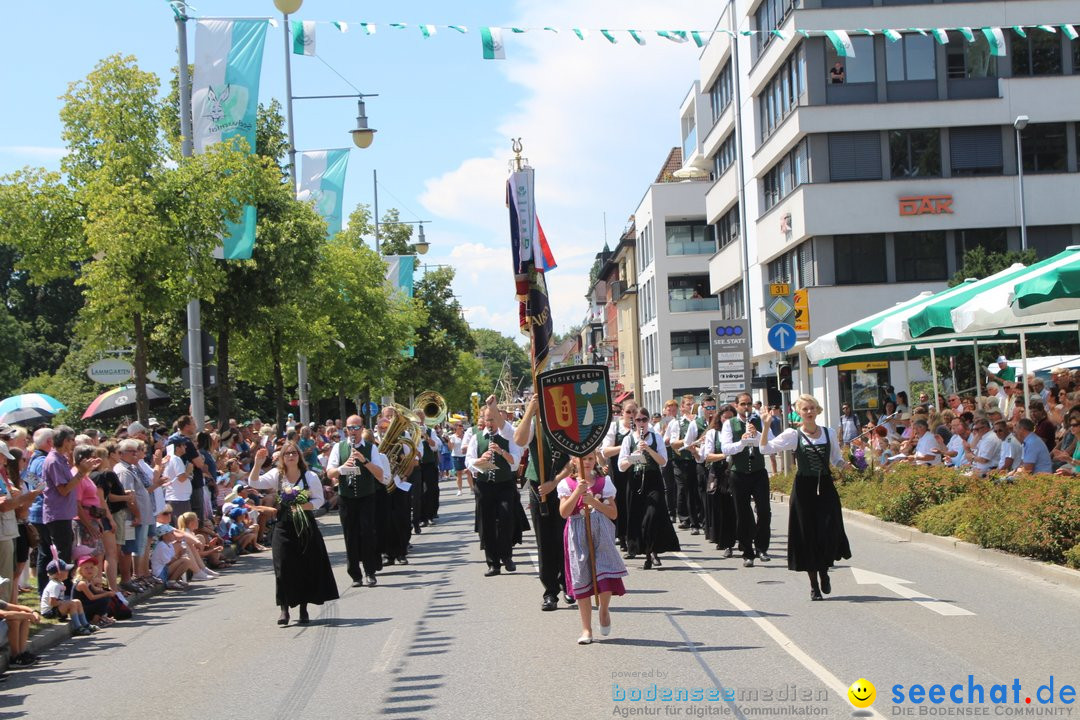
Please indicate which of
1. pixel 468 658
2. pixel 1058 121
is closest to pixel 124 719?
pixel 468 658

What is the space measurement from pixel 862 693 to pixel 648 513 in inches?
280

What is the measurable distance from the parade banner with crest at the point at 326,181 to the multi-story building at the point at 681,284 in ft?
112

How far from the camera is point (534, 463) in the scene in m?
12.9

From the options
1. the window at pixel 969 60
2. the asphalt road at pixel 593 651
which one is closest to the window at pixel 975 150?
the window at pixel 969 60

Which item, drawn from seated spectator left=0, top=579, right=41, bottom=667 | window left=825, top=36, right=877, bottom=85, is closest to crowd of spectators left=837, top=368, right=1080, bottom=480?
seated spectator left=0, top=579, right=41, bottom=667

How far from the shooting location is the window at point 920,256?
37.9 m

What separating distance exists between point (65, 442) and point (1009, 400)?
616 inches

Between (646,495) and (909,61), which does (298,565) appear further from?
(909,61)

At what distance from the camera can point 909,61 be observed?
37719 millimetres

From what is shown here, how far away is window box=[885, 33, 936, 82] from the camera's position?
37625mm

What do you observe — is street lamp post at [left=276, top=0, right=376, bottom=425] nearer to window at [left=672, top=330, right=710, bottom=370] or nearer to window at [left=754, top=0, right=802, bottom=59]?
window at [left=754, top=0, right=802, bottom=59]

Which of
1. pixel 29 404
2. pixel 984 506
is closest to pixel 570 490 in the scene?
pixel 984 506

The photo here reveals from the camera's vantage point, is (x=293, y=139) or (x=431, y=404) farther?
(x=293, y=139)

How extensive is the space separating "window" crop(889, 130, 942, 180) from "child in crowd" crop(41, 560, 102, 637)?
102ft
